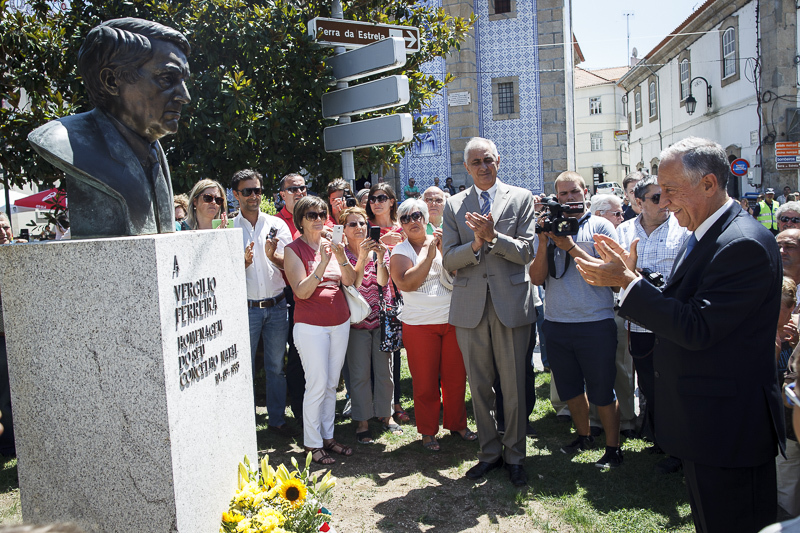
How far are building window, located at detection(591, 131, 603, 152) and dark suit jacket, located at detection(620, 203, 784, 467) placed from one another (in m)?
49.3

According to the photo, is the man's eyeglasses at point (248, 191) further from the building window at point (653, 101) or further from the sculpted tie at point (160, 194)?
the building window at point (653, 101)

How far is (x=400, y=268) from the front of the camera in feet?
16.1

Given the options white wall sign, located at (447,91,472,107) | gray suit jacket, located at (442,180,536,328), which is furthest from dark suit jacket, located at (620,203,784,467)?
white wall sign, located at (447,91,472,107)

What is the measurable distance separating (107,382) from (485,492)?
2525 millimetres

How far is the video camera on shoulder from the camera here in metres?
3.92

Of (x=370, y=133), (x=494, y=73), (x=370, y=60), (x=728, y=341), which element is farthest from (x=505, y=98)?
(x=728, y=341)

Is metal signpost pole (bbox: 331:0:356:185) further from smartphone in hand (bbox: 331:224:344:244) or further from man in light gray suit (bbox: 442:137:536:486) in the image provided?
man in light gray suit (bbox: 442:137:536:486)

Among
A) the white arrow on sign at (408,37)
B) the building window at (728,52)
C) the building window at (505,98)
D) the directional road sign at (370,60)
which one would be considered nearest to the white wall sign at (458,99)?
the building window at (505,98)

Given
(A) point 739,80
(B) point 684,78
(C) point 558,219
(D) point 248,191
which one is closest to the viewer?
(C) point 558,219

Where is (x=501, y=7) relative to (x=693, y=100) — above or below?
above

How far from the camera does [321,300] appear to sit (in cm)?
470

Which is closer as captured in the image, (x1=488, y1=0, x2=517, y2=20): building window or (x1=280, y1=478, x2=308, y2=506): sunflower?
(x1=280, y1=478, x2=308, y2=506): sunflower

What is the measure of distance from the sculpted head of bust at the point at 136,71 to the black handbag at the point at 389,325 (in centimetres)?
272

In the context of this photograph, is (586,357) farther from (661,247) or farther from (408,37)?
(408,37)
